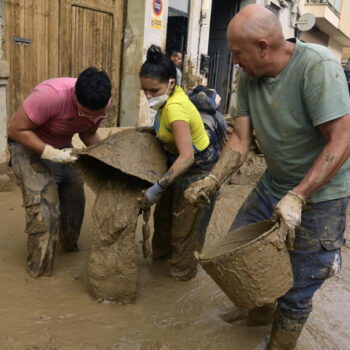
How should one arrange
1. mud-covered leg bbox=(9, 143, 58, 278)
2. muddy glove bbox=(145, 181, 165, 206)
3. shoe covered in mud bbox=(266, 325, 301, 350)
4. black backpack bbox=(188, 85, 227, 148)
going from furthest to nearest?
black backpack bbox=(188, 85, 227, 148), mud-covered leg bbox=(9, 143, 58, 278), muddy glove bbox=(145, 181, 165, 206), shoe covered in mud bbox=(266, 325, 301, 350)

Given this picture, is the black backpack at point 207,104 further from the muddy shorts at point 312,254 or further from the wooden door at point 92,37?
the wooden door at point 92,37

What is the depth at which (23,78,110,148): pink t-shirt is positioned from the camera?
260 cm

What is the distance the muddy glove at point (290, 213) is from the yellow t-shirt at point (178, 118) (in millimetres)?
974

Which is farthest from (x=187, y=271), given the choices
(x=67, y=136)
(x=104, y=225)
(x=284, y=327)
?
(x=67, y=136)

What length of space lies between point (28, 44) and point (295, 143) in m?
4.12

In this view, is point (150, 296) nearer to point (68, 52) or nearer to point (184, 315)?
point (184, 315)

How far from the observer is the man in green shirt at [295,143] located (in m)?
1.77

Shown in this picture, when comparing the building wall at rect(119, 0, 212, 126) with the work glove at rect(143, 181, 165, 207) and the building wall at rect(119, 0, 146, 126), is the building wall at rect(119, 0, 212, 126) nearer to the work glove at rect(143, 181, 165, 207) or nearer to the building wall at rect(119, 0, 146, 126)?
the building wall at rect(119, 0, 146, 126)

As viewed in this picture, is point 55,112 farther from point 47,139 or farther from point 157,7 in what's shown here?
point 157,7

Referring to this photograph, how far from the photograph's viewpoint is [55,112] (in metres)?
2.68

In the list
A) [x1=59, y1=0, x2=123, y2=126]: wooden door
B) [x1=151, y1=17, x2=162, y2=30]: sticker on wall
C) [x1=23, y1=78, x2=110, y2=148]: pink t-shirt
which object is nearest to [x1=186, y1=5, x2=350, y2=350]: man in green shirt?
[x1=23, y1=78, x2=110, y2=148]: pink t-shirt

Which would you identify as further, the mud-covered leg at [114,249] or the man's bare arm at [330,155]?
the mud-covered leg at [114,249]

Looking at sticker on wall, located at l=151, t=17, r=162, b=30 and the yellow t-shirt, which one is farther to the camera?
sticker on wall, located at l=151, t=17, r=162, b=30

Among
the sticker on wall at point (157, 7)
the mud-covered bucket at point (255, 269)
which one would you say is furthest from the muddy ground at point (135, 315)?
the sticker on wall at point (157, 7)
